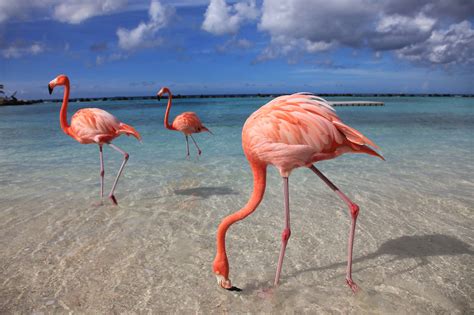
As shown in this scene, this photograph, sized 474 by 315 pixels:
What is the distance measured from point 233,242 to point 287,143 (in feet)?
5.84

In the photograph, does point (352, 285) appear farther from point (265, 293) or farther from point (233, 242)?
point (233, 242)

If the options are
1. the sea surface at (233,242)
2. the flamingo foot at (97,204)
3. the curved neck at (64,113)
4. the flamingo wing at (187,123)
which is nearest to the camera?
the sea surface at (233,242)

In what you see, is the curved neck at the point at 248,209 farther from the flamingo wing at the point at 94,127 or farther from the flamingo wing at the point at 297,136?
the flamingo wing at the point at 94,127

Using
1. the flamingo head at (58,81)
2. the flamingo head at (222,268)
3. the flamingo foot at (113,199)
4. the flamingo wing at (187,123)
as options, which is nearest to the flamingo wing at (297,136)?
the flamingo head at (222,268)

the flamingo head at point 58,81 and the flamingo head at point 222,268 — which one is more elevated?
the flamingo head at point 58,81

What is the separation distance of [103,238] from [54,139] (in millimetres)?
10915

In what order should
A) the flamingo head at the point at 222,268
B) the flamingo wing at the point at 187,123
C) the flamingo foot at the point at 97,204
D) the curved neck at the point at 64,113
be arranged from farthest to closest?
the flamingo wing at the point at 187,123
the curved neck at the point at 64,113
the flamingo foot at the point at 97,204
the flamingo head at the point at 222,268

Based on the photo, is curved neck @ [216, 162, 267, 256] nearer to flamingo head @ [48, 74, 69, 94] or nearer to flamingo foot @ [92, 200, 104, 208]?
flamingo foot @ [92, 200, 104, 208]

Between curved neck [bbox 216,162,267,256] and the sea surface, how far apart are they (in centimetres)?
61

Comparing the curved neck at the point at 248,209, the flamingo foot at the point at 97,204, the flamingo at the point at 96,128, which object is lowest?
the flamingo foot at the point at 97,204

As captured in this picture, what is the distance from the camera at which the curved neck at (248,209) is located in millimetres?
2791

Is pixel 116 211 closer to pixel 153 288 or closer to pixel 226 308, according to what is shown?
pixel 153 288

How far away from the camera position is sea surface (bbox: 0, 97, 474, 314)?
3.00 metres

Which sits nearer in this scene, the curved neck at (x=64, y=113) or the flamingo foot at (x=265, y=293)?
the flamingo foot at (x=265, y=293)
